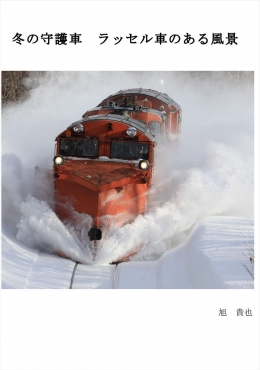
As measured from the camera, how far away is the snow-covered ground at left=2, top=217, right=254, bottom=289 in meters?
11.2

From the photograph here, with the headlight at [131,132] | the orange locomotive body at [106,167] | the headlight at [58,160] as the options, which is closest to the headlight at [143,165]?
the orange locomotive body at [106,167]

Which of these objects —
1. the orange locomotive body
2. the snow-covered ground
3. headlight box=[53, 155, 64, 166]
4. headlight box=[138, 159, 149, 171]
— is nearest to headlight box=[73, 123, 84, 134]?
the orange locomotive body

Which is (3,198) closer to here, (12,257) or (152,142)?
(12,257)

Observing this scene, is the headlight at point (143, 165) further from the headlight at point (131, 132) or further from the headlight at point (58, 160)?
the headlight at point (58, 160)

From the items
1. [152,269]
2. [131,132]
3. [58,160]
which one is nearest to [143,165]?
[131,132]

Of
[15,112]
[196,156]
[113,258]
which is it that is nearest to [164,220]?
[113,258]

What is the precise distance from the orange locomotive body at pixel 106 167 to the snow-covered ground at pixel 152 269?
1035 millimetres

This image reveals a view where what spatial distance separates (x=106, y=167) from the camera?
13.6 metres

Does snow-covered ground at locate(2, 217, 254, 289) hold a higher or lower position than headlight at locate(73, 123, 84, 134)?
lower

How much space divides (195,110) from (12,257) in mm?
18034

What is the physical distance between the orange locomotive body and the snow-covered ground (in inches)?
40.7

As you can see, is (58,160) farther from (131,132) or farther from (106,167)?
(131,132)

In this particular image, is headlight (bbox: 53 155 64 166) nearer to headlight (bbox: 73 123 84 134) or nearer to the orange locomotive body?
the orange locomotive body

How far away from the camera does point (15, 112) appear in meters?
26.5
